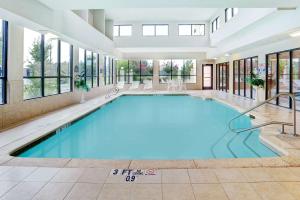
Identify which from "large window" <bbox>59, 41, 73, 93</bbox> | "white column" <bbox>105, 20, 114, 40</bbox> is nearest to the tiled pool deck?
"large window" <bbox>59, 41, 73, 93</bbox>

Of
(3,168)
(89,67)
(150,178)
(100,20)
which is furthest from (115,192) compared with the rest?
(100,20)

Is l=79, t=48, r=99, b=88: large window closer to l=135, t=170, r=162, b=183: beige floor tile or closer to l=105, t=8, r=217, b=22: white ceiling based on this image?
l=105, t=8, r=217, b=22: white ceiling

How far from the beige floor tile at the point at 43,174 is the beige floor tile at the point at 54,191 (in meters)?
0.20

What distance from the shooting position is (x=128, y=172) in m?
3.15

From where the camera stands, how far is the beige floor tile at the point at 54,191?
8.27 feet

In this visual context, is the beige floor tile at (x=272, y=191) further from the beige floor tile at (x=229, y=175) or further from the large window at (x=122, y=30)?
the large window at (x=122, y=30)

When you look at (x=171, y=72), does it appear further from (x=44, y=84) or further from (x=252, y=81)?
(x=44, y=84)

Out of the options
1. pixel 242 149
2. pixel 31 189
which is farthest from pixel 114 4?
pixel 31 189

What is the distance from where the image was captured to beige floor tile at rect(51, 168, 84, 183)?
9.65 feet

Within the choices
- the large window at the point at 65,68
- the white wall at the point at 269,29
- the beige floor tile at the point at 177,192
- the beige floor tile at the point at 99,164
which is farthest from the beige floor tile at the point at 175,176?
the large window at the point at 65,68

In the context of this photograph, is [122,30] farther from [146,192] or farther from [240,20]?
[146,192]

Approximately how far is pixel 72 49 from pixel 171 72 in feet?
34.4

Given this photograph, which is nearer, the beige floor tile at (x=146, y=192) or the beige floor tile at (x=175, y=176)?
the beige floor tile at (x=146, y=192)

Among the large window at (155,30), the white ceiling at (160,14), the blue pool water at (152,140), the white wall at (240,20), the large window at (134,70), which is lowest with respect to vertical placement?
the blue pool water at (152,140)
